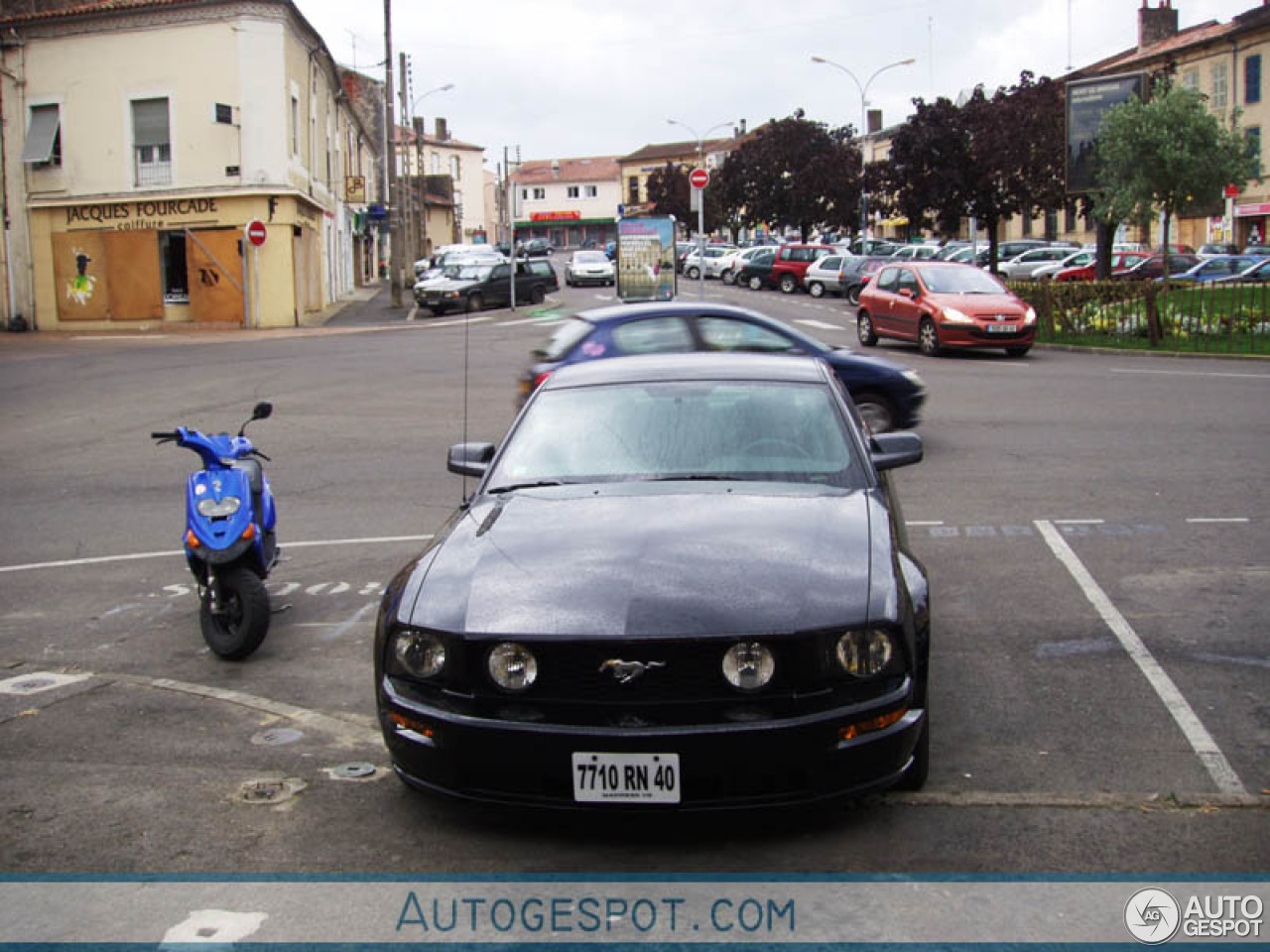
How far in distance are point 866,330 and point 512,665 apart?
23390 millimetres

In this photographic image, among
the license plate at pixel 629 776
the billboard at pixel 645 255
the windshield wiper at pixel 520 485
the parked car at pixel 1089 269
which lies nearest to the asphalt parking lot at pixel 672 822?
the license plate at pixel 629 776

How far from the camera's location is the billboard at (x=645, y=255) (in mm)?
36688

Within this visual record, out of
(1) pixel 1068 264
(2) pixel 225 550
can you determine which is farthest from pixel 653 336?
(1) pixel 1068 264

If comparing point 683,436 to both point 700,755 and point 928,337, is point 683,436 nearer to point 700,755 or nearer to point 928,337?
point 700,755

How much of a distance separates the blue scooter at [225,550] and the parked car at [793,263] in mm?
43419

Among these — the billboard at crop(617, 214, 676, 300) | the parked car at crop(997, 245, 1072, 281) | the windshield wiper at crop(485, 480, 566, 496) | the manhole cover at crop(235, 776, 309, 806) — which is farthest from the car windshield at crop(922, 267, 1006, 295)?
the parked car at crop(997, 245, 1072, 281)

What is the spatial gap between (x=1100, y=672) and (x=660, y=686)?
2907 millimetres

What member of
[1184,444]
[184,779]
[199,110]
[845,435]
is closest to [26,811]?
[184,779]

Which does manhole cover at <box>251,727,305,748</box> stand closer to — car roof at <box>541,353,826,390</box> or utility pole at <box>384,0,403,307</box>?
car roof at <box>541,353,826,390</box>

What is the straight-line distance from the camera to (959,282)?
24891 mm

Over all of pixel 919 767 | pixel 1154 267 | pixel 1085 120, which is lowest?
pixel 919 767

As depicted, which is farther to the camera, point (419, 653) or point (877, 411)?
point (877, 411)

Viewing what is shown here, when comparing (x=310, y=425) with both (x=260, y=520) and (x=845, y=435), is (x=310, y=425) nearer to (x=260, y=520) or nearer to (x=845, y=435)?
(x=260, y=520)

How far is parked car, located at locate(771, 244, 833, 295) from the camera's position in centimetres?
4978
